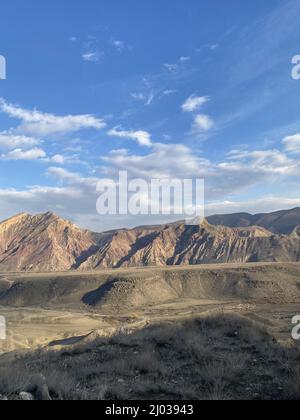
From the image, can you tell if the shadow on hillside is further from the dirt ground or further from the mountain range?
the mountain range

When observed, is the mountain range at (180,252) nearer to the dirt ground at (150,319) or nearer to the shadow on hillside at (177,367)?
the dirt ground at (150,319)

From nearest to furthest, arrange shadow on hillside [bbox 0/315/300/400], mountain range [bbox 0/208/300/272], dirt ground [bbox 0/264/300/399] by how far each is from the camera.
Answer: shadow on hillside [bbox 0/315/300/400], dirt ground [bbox 0/264/300/399], mountain range [bbox 0/208/300/272]

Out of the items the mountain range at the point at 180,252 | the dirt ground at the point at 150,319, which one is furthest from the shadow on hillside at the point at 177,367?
the mountain range at the point at 180,252

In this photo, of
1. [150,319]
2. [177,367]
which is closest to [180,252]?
[150,319]

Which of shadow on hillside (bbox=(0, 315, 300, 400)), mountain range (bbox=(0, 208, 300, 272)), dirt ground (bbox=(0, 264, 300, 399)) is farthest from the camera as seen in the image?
mountain range (bbox=(0, 208, 300, 272))

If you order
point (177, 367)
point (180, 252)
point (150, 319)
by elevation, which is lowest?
point (180, 252)

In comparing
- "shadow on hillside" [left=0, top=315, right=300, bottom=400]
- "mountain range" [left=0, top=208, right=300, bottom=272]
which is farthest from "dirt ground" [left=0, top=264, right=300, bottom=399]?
"mountain range" [left=0, top=208, right=300, bottom=272]

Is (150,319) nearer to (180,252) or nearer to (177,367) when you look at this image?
(177,367)

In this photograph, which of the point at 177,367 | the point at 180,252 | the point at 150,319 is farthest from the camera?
the point at 180,252
